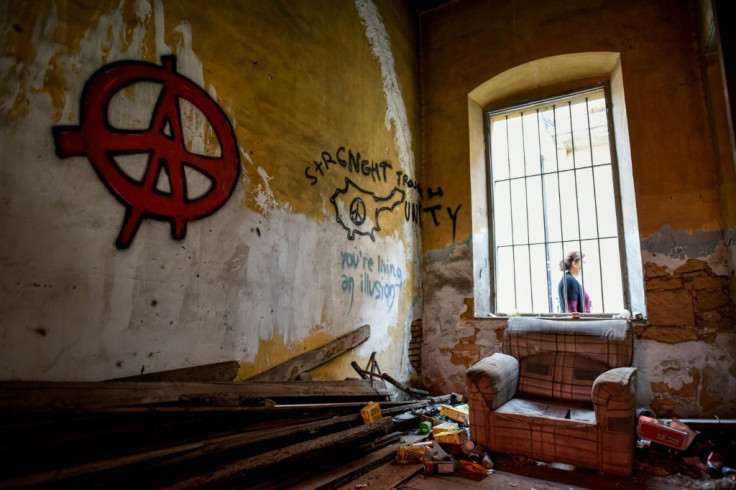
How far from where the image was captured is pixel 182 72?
2221 mm

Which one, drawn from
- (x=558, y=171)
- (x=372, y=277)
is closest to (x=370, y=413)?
(x=372, y=277)

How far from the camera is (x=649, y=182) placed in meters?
3.48

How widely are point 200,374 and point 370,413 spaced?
41.8 inches

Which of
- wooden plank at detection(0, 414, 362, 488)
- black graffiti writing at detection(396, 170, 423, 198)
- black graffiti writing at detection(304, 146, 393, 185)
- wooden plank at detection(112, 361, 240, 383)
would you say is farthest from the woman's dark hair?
wooden plank at detection(112, 361, 240, 383)

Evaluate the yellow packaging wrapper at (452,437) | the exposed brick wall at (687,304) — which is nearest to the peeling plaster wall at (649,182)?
the exposed brick wall at (687,304)

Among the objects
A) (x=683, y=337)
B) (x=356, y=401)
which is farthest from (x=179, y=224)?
(x=683, y=337)

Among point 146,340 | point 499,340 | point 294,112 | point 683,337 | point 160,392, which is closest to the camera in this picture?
point 160,392

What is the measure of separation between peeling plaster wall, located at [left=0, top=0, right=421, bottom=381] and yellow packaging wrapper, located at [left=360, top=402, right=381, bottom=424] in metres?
0.51

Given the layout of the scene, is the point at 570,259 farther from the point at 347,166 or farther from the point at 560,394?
the point at 347,166

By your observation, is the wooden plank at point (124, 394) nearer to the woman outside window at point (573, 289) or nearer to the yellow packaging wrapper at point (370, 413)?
the yellow packaging wrapper at point (370, 413)

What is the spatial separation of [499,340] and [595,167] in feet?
6.72

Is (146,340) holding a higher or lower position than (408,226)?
lower

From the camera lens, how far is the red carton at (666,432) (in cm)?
234

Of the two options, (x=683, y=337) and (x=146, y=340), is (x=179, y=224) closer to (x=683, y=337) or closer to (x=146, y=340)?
(x=146, y=340)
